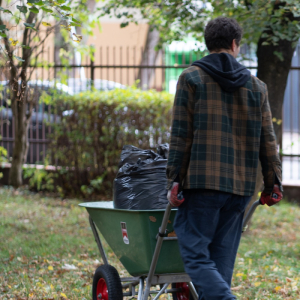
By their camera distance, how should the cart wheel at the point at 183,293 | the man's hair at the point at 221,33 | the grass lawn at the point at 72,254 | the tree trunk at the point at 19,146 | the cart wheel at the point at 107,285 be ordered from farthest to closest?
the tree trunk at the point at 19,146
the grass lawn at the point at 72,254
the cart wheel at the point at 183,293
the cart wheel at the point at 107,285
the man's hair at the point at 221,33

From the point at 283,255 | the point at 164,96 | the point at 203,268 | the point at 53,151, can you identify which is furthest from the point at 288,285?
the point at 53,151

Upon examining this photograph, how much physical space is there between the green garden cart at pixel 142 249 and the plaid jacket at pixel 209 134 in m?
0.27

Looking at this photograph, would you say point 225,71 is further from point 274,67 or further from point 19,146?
point 19,146

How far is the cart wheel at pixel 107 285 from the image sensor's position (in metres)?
2.88

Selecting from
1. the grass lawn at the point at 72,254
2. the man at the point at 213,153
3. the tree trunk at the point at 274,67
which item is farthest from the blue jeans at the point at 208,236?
the tree trunk at the point at 274,67

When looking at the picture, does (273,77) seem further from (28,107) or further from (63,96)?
(28,107)

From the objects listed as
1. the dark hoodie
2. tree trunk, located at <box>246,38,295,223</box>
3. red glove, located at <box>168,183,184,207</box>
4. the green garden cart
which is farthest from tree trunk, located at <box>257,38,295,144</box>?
red glove, located at <box>168,183,184,207</box>

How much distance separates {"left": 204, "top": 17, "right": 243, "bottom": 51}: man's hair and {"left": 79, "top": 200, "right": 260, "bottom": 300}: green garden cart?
924mm

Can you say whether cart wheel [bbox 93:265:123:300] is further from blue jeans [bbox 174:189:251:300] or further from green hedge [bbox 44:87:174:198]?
green hedge [bbox 44:87:174:198]

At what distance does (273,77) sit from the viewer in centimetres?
552

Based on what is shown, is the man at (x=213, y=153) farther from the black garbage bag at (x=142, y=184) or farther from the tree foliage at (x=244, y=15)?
the tree foliage at (x=244, y=15)

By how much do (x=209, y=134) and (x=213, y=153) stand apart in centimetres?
10

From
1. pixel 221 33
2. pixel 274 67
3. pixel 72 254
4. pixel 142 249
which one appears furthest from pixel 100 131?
pixel 221 33

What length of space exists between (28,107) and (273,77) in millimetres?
5230
